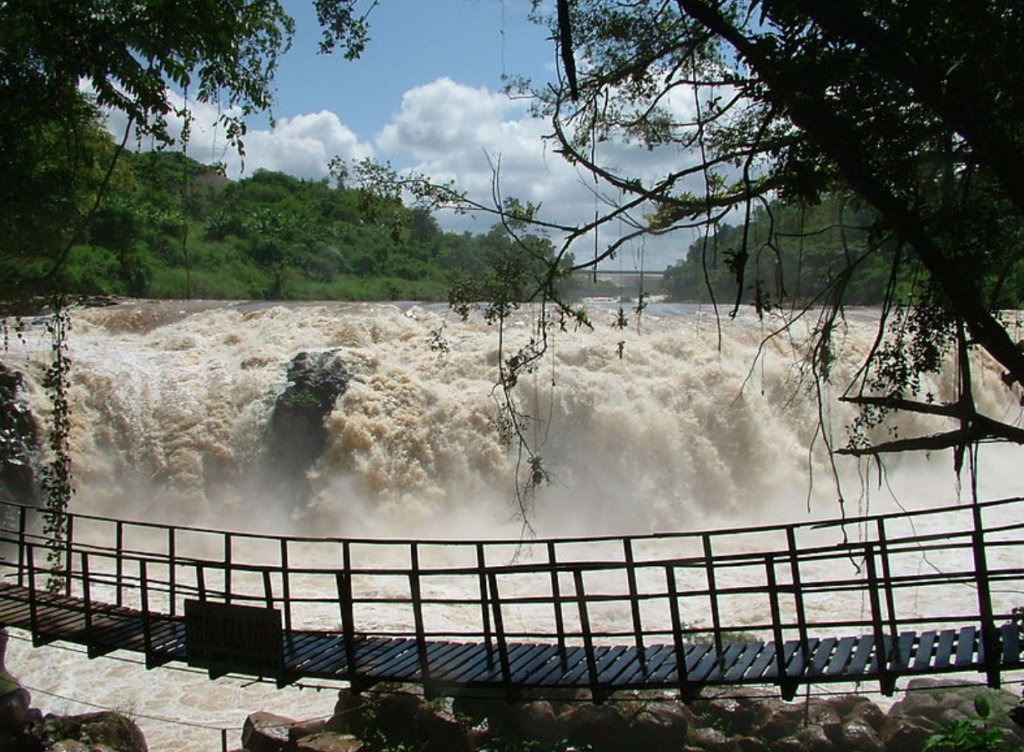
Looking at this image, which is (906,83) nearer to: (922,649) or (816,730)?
(922,649)

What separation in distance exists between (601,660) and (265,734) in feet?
12.2

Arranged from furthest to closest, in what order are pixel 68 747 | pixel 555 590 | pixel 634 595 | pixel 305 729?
pixel 305 729 < pixel 68 747 < pixel 555 590 < pixel 634 595

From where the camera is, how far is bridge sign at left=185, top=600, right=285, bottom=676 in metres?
6.82

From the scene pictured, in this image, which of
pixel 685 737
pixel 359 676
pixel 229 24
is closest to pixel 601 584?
pixel 685 737

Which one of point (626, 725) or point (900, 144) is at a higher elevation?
point (900, 144)

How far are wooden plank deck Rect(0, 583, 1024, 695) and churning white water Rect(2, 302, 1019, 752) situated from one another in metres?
7.19

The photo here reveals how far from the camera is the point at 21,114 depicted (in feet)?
26.8

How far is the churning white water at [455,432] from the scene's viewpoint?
15508 mm

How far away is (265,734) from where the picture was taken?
8.80 m

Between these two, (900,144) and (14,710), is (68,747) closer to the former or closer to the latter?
(14,710)

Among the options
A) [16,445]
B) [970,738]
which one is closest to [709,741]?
[970,738]

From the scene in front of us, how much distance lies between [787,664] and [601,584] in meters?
7.53

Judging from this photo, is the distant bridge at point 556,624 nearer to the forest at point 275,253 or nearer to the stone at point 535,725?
the stone at point 535,725

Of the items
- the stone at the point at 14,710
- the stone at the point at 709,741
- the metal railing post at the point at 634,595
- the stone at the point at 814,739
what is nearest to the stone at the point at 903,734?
the stone at the point at 814,739
